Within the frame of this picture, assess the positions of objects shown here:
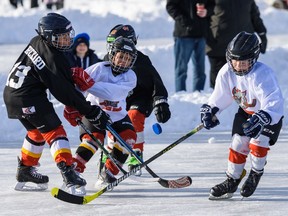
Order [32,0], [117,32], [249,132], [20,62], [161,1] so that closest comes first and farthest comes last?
[249,132] < [20,62] < [117,32] < [32,0] < [161,1]

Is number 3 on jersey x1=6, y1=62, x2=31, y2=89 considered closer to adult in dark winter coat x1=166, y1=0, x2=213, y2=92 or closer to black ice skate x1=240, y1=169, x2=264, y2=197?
black ice skate x1=240, y1=169, x2=264, y2=197

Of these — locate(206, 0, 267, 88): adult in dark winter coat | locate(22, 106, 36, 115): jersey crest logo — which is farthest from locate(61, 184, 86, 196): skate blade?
locate(206, 0, 267, 88): adult in dark winter coat

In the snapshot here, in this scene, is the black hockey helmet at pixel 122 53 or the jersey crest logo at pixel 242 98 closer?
the jersey crest logo at pixel 242 98

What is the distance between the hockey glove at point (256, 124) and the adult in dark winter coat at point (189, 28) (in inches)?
163

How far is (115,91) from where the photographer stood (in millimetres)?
5891

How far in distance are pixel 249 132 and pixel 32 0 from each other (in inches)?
674

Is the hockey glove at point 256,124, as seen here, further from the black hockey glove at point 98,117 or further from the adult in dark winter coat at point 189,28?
the adult in dark winter coat at point 189,28

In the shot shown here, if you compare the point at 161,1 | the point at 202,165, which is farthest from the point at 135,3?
the point at 202,165

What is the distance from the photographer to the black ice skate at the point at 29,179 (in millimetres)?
5953

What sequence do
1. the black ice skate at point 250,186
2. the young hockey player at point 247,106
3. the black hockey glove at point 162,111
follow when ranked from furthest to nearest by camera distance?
the black hockey glove at point 162,111, the black ice skate at point 250,186, the young hockey player at point 247,106

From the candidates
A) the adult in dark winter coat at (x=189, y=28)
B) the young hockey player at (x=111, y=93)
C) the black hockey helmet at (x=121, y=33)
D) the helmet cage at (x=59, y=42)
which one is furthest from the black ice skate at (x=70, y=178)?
the adult in dark winter coat at (x=189, y=28)

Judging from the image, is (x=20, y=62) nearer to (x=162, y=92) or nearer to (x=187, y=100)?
(x=162, y=92)

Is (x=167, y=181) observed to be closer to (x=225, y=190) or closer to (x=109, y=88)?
(x=225, y=190)

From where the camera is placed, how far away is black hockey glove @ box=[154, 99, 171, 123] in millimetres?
6227
